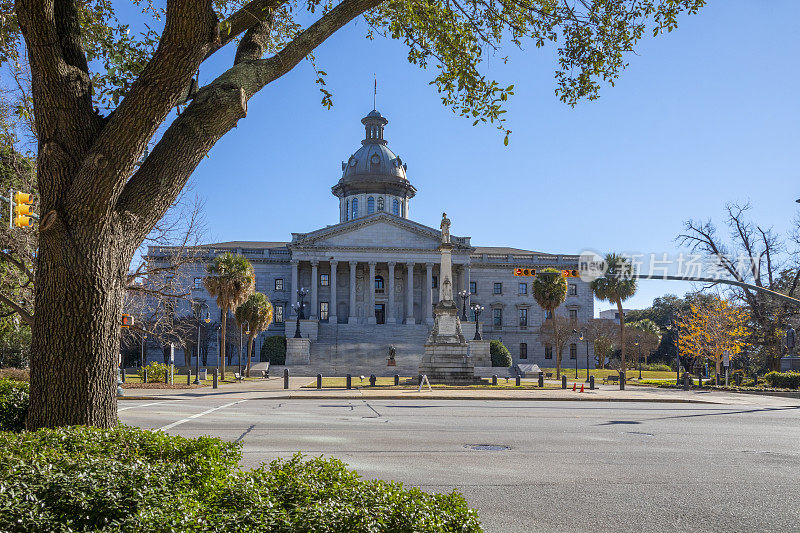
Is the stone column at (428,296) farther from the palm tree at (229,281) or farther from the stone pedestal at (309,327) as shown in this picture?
the palm tree at (229,281)

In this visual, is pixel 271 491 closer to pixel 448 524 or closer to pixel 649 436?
pixel 448 524

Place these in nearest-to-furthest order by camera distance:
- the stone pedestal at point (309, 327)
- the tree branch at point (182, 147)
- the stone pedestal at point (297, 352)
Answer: the tree branch at point (182, 147)
the stone pedestal at point (297, 352)
the stone pedestal at point (309, 327)

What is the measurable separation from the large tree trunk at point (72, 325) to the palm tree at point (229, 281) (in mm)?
37199

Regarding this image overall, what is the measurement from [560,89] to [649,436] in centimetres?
838

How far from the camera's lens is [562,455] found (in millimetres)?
11461

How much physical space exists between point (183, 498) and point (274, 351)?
57.1 m

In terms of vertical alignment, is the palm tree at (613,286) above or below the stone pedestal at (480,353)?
above

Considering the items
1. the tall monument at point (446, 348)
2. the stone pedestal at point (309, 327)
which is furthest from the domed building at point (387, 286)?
the tall monument at point (446, 348)

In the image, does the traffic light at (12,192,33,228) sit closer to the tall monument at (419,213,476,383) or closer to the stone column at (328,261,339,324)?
the tall monument at (419,213,476,383)

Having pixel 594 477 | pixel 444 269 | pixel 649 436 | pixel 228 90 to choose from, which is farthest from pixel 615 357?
pixel 228 90

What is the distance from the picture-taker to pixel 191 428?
14.5m

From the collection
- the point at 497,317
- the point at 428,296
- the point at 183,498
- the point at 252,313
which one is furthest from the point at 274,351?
the point at 183,498

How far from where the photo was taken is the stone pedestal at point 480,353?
2148 inches

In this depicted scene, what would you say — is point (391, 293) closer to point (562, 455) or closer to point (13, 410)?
point (562, 455)
